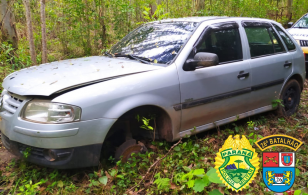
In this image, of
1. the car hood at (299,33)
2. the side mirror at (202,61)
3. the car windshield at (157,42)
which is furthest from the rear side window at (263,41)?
the car hood at (299,33)

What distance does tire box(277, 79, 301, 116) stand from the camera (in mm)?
4379

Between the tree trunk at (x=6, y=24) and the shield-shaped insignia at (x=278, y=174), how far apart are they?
6073 millimetres

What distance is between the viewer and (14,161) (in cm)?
308

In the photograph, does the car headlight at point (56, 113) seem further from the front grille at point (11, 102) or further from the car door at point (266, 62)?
the car door at point (266, 62)

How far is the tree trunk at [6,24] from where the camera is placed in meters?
5.91

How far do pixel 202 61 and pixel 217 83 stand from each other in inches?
18.5

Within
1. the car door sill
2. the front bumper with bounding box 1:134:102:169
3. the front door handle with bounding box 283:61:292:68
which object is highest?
the front door handle with bounding box 283:61:292:68

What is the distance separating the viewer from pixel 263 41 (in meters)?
4.09

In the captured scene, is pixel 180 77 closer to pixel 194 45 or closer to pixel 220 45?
pixel 194 45

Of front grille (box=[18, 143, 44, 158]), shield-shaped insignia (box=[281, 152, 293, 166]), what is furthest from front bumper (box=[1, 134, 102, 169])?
shield-shaped insignia (box=[281, 152, 293, 166])

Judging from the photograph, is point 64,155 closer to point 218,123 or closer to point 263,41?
point 218,123

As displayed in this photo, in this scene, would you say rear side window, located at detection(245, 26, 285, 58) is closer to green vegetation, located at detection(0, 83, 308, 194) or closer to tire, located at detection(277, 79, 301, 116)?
tire, located at detection(277, 79, 301, 116)

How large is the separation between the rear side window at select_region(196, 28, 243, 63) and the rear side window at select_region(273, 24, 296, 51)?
1.13m

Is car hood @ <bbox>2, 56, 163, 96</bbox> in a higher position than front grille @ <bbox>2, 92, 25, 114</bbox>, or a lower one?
higher
